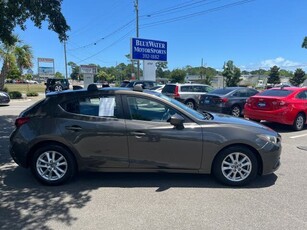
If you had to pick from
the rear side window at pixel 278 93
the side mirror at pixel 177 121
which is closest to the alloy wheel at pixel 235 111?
the rear side window at pixel 278 93

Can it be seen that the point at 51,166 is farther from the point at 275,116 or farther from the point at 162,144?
the point at 275,116

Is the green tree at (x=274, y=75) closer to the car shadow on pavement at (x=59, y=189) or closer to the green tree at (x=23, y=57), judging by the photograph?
the green tree at (x=23, y=57)

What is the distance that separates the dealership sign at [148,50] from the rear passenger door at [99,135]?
24.4m

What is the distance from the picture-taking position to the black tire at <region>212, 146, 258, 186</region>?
483 cm

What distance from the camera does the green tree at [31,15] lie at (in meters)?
9.46

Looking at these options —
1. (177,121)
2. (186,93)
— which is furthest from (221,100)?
(177,121)

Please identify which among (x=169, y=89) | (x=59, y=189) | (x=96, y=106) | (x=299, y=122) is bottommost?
(x=59, y=189)

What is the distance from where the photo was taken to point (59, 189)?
4.78m

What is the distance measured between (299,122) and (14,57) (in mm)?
28694

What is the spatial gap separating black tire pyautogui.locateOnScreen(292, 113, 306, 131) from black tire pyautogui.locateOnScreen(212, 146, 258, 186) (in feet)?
19.8

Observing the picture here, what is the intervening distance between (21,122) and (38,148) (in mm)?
531

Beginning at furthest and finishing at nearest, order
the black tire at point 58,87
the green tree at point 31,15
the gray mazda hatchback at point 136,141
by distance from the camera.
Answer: the black tire at point 58,87 < the green tree at point 31,15 < the gray mazda hatchback at point 136,141

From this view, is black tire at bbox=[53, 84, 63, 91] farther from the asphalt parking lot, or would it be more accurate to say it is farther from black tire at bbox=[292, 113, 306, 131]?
the asphalt parking lot

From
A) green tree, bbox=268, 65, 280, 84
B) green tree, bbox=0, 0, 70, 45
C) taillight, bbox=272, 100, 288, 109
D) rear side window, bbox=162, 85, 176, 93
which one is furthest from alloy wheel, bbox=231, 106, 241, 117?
green tree, bbox=268, 65, 280, 84
